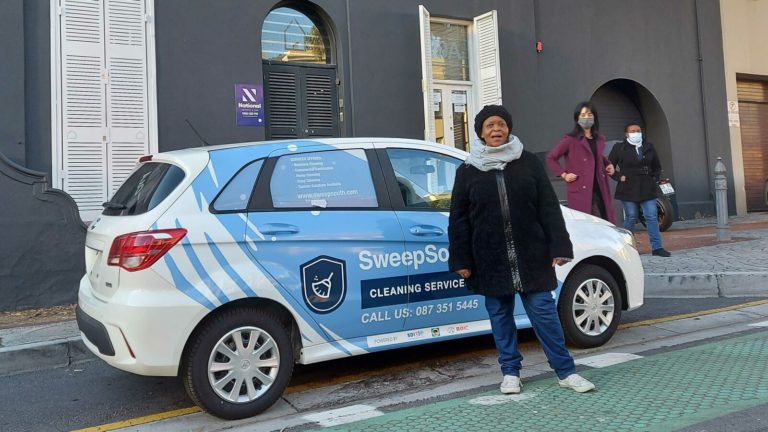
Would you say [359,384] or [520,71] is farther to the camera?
[520,71]

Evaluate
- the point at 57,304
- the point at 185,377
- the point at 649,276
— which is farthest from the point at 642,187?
the point at 57,304

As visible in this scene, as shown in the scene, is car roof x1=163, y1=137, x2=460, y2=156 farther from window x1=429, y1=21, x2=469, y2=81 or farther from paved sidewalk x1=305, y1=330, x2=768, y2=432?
window x1=429, y1=21, x2=469, y2=81

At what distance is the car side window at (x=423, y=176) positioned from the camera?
4730 mm

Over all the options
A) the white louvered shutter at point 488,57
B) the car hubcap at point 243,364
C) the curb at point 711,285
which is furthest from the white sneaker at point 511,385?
the white louvered shutter at point 488,57

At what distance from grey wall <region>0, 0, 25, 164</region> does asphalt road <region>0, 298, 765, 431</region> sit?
12.0 ft

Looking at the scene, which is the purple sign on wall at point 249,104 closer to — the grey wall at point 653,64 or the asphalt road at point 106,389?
the asphalt road at point 106,389

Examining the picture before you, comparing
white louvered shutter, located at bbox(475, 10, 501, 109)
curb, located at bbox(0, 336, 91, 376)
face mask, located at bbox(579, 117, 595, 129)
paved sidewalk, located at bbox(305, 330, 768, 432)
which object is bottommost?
paved sidewalk, located at bbox(305, 330, 768, 432)

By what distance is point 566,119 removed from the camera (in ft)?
41.6

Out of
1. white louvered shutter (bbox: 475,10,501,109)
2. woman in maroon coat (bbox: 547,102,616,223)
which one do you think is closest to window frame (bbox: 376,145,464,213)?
woman in maroon coat (bbox: 547,102,616,223)

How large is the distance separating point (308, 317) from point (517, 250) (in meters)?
1.40

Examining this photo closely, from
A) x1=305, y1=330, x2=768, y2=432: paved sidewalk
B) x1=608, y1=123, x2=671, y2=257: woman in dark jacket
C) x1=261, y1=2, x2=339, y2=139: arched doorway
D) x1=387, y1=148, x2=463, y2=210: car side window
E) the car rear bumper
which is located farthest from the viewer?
x1=261, y1=2, x2=339, y2=139: arched doorway

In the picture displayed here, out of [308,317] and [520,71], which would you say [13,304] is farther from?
[520,71]

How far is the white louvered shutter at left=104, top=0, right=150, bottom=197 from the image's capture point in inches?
336

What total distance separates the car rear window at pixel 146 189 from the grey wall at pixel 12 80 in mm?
4356
